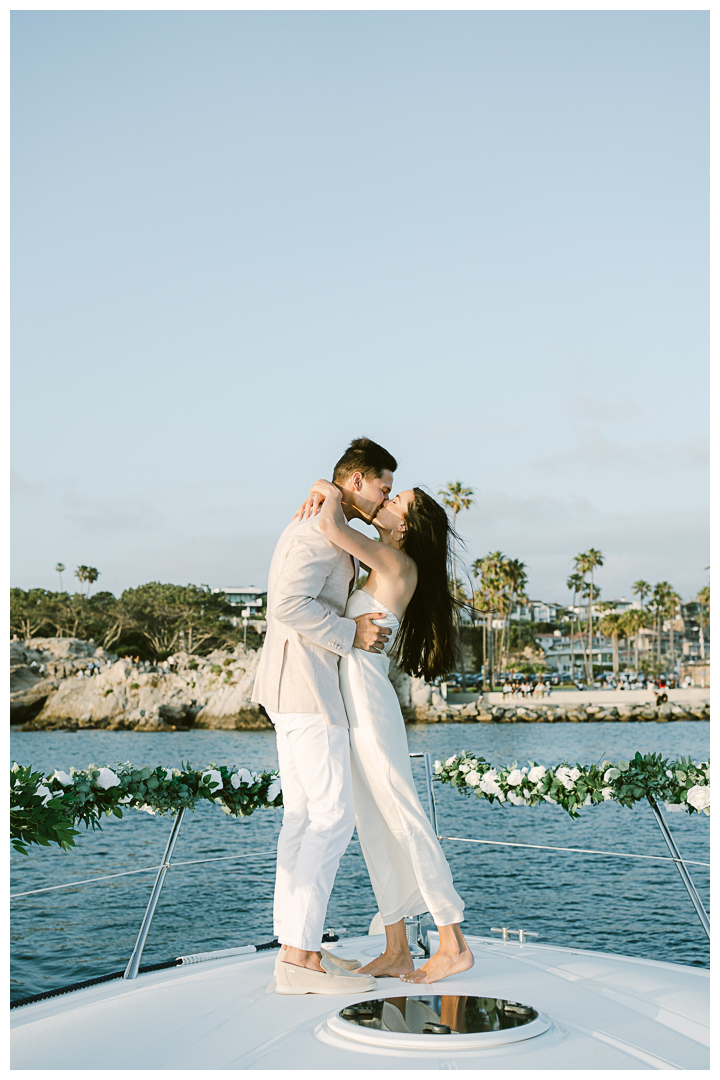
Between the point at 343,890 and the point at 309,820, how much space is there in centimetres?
1286

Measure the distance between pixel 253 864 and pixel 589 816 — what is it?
10125 millimetres

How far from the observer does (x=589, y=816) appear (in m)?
24.5

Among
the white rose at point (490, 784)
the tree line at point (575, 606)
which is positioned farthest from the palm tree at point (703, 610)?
the white rose at point (490, 784)

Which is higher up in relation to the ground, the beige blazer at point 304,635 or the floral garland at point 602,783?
the beige blazer at point 304,635

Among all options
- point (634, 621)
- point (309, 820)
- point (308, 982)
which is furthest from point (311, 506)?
point (634, 621)

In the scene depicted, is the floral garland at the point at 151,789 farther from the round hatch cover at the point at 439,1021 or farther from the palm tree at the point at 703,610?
the palm tree at the point at 703,610

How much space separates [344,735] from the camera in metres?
3.28

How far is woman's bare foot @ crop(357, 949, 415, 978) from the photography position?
3.21m

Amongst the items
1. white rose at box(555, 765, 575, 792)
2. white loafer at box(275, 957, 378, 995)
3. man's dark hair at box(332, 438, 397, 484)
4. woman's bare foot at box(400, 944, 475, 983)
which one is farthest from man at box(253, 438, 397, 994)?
white rose at box(555, 765, 575, 792)

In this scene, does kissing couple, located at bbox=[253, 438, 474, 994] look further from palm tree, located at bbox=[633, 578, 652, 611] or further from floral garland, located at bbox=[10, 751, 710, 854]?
palm tree, located at bbox=[633, 578, 652, 611]

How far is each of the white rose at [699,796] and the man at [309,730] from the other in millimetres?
1251

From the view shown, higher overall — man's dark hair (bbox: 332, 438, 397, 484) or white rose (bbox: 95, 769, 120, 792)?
man's dark hair (bbox: 332, 438, 397, 484)

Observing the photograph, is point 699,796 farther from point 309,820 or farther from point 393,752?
point 309,820

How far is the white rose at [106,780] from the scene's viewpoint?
3369mm
